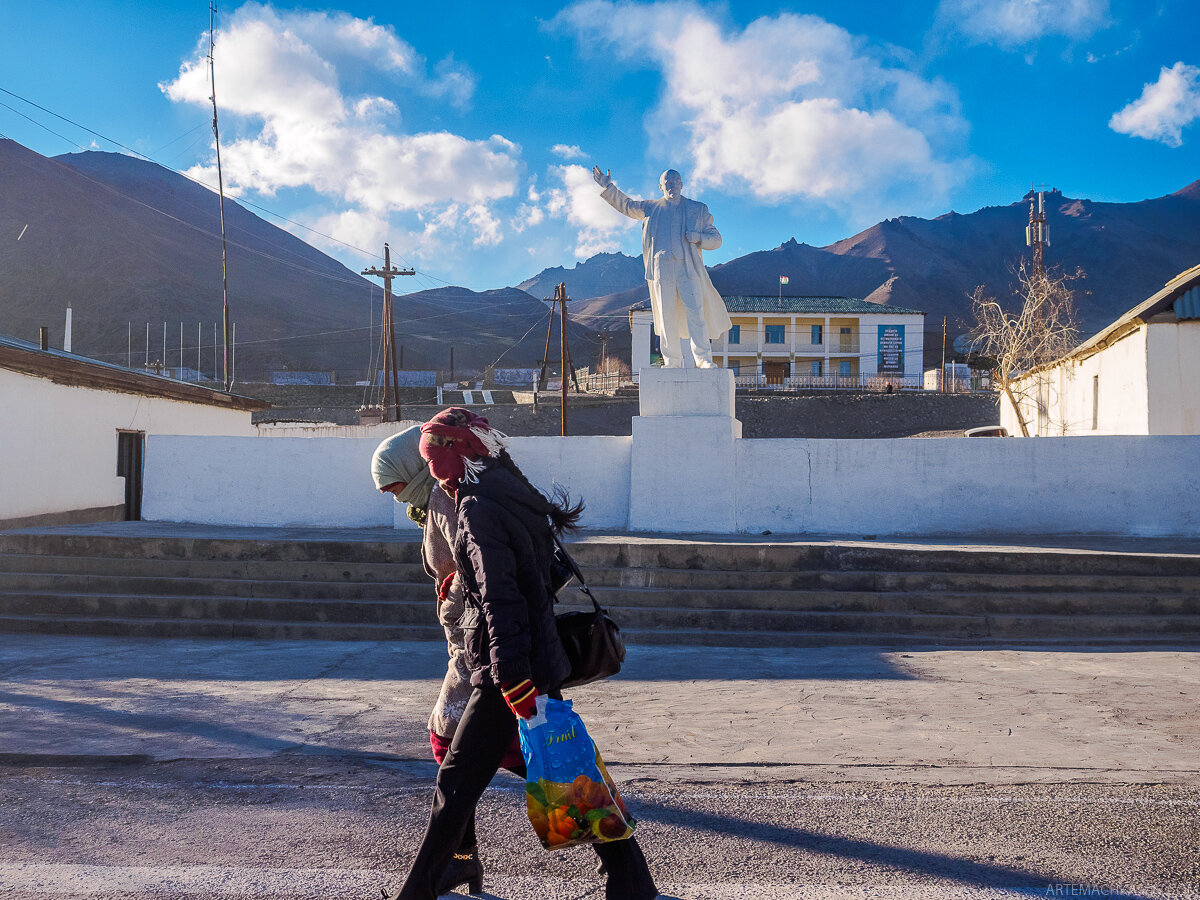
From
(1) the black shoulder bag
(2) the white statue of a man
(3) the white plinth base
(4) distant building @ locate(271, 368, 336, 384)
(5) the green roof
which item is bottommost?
(1) the black shoulder bag

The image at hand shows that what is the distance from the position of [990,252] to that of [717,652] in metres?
219

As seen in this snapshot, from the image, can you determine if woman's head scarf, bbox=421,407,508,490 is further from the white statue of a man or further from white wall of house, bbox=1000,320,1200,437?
white wall of house, bbox=1000,320,1200,437

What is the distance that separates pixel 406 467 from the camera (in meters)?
2.94

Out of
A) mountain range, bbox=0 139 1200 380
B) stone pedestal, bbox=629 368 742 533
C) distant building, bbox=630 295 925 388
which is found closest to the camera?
stone pedestal, bbox=629 368 742 533

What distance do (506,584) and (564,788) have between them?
23.9 inches

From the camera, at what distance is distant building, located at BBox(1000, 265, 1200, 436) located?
14.4 metres

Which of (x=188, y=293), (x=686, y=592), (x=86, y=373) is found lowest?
(x=686, y=592)

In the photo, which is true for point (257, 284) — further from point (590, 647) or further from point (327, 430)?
point (590, 647)

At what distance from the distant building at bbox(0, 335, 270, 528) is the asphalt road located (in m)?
8.15

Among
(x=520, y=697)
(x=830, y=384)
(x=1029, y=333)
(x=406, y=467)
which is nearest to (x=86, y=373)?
(x=406, y=467)

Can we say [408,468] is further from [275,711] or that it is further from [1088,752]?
[1088,752]

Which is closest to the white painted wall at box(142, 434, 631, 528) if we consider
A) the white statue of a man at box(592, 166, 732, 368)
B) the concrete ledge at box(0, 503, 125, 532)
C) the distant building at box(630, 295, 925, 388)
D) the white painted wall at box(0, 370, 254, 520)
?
the white statue of a man at box(592, 166, 732, 368)

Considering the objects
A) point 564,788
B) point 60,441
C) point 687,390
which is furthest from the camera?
point 60,441

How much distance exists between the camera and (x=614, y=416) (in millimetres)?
39750
